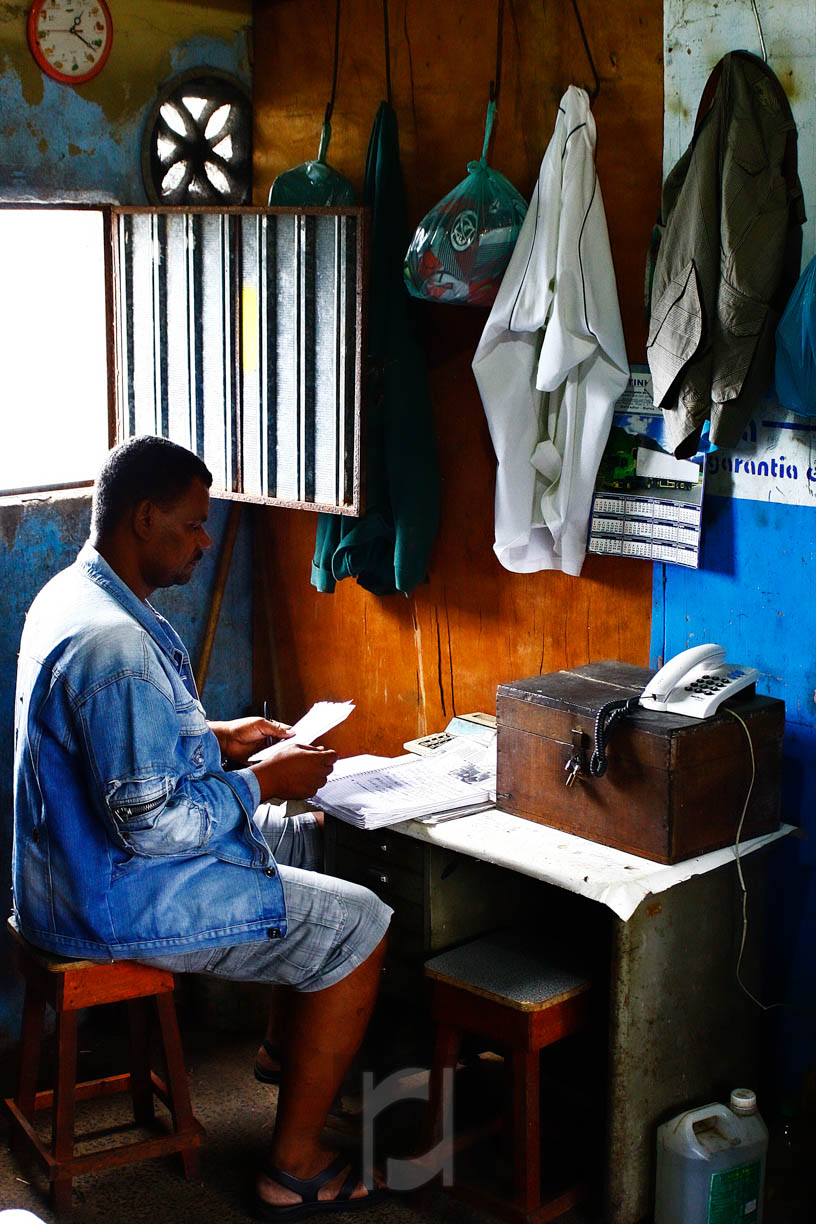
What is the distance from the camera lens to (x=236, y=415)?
3850 mm

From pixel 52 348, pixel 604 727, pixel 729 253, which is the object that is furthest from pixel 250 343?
pixel 604 727

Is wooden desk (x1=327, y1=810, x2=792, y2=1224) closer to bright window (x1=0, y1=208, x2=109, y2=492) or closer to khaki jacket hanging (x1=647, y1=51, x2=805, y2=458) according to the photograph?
khaki jacket hanging (x1=647, y1=51, x2=805, y2=458)

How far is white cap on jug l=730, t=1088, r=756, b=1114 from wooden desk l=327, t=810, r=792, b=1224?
0.13 m

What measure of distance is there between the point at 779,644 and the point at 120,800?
154cm

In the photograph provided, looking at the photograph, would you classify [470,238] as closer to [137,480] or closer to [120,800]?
[137,480]

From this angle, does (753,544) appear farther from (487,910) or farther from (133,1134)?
(133,1134)

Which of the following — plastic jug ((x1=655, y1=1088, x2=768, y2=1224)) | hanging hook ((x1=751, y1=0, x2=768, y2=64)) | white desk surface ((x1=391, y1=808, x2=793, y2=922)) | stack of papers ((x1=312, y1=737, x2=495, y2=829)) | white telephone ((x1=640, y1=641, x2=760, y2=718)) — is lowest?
plastic jug ((x1=655, y1=1088, x2=768, y2=1224))

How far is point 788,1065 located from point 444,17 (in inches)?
111

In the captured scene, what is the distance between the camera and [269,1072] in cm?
349

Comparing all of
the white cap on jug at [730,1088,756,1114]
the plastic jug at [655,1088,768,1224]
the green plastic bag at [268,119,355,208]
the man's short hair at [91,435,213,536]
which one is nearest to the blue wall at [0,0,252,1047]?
the green plastic bag at [268,119,355,208]

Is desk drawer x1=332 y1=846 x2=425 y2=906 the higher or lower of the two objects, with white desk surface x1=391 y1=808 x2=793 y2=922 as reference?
lower

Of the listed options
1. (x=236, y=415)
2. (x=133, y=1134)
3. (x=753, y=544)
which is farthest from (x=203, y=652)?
(x=753, y=544)

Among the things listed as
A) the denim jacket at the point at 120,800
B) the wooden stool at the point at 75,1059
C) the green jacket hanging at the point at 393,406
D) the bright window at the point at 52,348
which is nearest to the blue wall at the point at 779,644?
the green jacket hanging at the point at 393,406

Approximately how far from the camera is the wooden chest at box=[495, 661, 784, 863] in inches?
112
